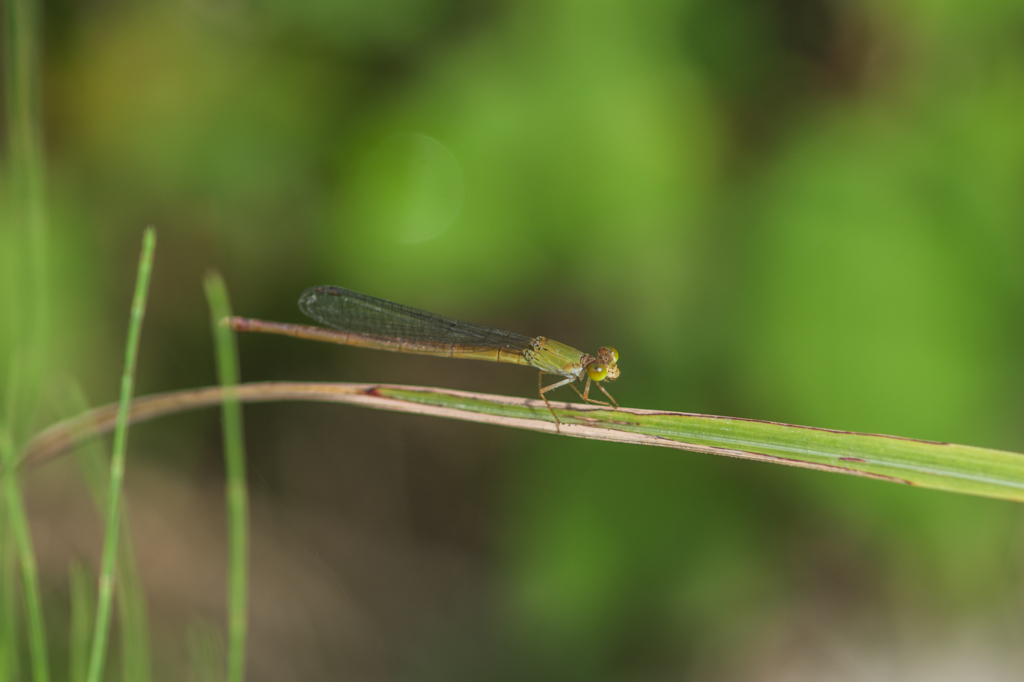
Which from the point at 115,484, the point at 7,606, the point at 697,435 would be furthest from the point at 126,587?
the point at 697,435

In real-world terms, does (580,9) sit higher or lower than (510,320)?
higher

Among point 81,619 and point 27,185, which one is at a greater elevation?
point 27,185

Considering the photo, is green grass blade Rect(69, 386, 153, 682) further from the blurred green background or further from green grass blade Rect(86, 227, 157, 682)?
the blurred green background

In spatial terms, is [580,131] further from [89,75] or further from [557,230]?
[89,75]

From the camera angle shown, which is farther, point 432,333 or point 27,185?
point 432,333

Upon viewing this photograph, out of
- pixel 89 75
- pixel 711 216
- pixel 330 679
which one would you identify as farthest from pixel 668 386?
pixel 89 75

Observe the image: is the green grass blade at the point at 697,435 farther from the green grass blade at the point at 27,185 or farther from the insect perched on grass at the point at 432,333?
the insect perched on grass at the point at 432,333

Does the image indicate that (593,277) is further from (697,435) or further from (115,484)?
(115,484)

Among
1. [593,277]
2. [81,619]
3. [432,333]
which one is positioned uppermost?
[593,277]
